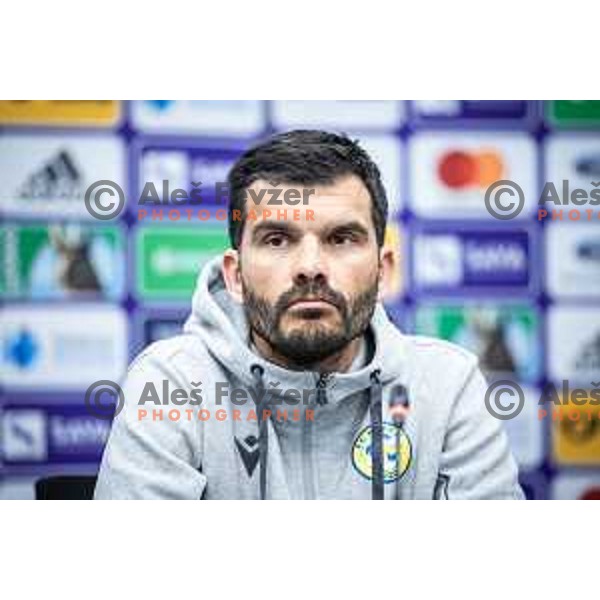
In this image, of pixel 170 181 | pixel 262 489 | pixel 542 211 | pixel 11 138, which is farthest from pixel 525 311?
pixel 11 138

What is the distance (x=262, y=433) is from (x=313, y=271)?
321mm

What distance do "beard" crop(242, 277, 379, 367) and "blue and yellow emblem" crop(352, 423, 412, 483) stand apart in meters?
0.17

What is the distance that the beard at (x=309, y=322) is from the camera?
171cm

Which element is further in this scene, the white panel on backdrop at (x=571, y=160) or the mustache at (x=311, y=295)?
the white panel on backdrop at (x=571, y=160)

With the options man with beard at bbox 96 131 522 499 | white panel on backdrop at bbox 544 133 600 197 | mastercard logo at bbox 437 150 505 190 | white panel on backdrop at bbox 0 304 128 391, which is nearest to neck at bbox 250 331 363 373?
man with beard at bbox 96 131 522 499

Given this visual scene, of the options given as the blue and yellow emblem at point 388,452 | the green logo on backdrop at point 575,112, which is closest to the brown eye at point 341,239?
the blue and yellow emblem at point 388,452

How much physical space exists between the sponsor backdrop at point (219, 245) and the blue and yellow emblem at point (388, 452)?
213mm

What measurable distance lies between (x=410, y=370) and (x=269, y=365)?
0.28m

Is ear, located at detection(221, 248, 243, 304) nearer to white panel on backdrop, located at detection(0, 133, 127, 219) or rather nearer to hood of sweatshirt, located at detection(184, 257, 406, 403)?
hood of sweatshirt, located at detection(184, 257, 406, 403)

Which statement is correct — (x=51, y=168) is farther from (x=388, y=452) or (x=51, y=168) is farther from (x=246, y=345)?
(x=388, y=452)

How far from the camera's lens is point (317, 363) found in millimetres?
1763

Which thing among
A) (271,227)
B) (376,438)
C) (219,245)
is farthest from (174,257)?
(376,438)

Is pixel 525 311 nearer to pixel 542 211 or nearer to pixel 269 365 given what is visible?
pixel 542 211

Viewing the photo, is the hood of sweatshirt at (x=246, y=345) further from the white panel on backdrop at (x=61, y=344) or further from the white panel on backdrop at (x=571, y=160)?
the white panel on backdrop at (x=571, y=160)
